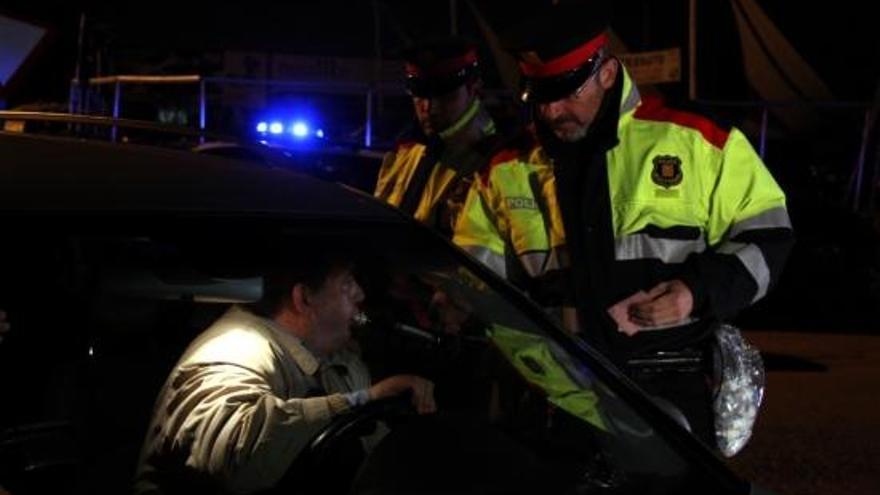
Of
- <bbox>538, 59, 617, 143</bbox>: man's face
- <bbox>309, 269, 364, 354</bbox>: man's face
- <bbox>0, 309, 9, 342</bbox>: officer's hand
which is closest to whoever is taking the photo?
<bbox>0, 309, 9, 342</bbox>: officer's hand

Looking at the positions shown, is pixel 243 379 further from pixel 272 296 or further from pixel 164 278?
pixel 164 278

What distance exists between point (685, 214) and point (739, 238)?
0.46ft

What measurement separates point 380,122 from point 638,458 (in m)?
10.4

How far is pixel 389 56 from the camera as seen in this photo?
15.5 meters

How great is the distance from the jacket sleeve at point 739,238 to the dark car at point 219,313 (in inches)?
19.7

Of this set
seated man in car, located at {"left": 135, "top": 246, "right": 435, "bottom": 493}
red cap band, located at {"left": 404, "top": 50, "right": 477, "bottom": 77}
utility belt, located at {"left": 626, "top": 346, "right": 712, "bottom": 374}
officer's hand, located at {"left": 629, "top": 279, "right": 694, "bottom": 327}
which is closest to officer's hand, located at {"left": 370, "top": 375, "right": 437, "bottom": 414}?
seated man in car, located at {"left": 135, "top": 246, "right": 435, "bottom": 493}

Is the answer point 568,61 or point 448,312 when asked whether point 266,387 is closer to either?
point 448,312

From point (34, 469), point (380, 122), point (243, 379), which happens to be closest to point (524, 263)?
point (243, 379)

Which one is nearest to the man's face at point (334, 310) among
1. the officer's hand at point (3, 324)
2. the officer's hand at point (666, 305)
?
the officer's hand at point (3, 324)

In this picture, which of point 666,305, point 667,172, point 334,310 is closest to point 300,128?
point 667,172

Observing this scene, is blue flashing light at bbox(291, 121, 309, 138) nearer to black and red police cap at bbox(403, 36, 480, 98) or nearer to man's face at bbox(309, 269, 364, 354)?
black and red police cap at bbox(403, 36, 480, 98)

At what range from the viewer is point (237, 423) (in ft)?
7.61

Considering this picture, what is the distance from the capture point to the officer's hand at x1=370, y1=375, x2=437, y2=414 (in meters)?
2.46

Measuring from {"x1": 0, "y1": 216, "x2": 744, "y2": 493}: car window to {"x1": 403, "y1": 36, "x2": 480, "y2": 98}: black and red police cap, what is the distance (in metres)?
1.43
